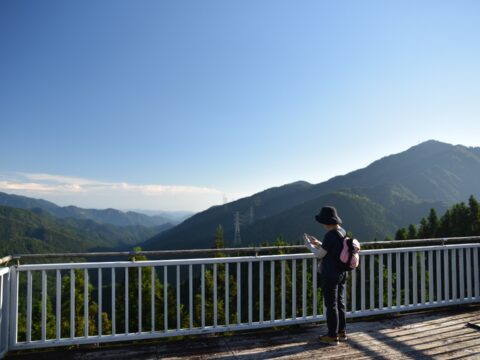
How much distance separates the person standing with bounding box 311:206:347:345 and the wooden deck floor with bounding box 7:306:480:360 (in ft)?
0.70

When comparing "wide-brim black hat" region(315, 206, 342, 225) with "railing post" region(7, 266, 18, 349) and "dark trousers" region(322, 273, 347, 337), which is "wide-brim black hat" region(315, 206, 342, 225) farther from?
"railing post" region(7, 266, 18, 349)

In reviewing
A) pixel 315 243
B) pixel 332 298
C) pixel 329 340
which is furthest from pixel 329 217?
pixel 329 340

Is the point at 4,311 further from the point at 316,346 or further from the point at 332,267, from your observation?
the point at 332,267

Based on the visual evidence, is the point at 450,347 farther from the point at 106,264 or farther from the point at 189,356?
the point at 106,264

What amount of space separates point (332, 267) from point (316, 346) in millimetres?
975

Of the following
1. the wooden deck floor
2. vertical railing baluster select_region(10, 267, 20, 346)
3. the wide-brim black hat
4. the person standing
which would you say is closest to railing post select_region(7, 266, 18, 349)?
vertical railing baluster select_region(10, 267, 20, 346)

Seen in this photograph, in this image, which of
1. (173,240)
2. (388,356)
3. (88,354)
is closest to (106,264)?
(88,354)

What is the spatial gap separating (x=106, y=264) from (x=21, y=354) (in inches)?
54.6

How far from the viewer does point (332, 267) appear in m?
4.07

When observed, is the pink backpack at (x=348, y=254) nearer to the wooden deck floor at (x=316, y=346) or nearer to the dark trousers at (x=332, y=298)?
the dark trousers at (x=332, y=298)

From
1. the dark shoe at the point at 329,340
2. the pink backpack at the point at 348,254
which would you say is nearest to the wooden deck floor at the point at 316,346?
the dark shoe at the point at 329,340

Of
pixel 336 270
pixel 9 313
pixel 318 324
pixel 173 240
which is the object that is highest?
pixel 336 270

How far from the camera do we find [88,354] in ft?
13.0

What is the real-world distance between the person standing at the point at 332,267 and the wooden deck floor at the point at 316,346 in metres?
0.21
